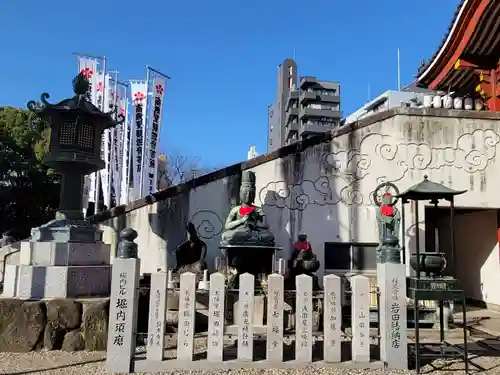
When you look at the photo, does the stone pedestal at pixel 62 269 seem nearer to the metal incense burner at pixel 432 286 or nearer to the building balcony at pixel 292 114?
the metal incense burner at pixel 432 286

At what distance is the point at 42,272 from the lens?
6648 mm

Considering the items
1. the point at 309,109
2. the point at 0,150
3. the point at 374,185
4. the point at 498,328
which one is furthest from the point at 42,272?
the point at 309,109

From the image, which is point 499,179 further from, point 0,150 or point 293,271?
point 0,150

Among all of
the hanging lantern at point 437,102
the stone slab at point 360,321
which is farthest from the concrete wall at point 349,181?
the stone slab at point 360,321

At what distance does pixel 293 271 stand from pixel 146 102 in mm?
7736

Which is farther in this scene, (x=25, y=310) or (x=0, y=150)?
(x=0, y=150)

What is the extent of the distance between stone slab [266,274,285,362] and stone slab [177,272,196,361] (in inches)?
36.2

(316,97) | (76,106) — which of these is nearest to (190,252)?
(76,106)

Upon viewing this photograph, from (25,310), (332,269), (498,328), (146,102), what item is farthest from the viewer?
(146,102)

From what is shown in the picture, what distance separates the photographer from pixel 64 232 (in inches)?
280

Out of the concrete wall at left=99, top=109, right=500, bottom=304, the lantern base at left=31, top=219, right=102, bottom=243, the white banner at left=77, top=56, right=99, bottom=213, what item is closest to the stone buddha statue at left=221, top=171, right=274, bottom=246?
the concrete wall at left=99, top=109, right=500, bottom=304

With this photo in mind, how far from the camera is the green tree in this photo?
51.0 feet

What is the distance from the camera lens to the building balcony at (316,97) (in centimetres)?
5044

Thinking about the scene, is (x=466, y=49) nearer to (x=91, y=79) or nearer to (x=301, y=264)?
(x=301, y=264)
